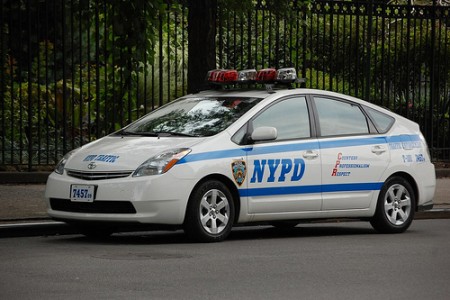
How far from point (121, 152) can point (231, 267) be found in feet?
6.91

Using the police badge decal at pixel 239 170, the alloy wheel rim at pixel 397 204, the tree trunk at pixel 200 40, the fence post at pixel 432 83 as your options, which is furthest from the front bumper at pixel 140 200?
the fence post at pixel 432 83

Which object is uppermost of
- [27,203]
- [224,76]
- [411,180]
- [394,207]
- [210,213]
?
[224,76]

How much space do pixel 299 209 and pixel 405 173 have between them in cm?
143

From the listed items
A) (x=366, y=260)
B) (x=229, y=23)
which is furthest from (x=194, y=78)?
(x=366, y=260)

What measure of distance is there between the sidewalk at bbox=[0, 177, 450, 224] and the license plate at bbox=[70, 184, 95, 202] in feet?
4.65

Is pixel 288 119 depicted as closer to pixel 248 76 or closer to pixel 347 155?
pixel 347 155

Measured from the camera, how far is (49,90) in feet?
57.6

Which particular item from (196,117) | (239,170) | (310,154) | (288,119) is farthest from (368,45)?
Result: (239,170)

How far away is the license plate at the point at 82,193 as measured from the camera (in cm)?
1080

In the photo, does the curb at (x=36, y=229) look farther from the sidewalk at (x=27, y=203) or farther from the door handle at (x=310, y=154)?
the door handle at (x=310, y=154)

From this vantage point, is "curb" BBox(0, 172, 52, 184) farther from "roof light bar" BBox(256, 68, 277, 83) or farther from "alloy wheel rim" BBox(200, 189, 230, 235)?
"alloy wheel rim" BBox(200, 189, 230, 235)

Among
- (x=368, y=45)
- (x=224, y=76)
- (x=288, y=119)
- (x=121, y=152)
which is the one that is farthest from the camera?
(x=368, y=45)

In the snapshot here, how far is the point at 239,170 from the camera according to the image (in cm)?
1122

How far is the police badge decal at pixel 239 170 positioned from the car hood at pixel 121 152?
1.28 feet
